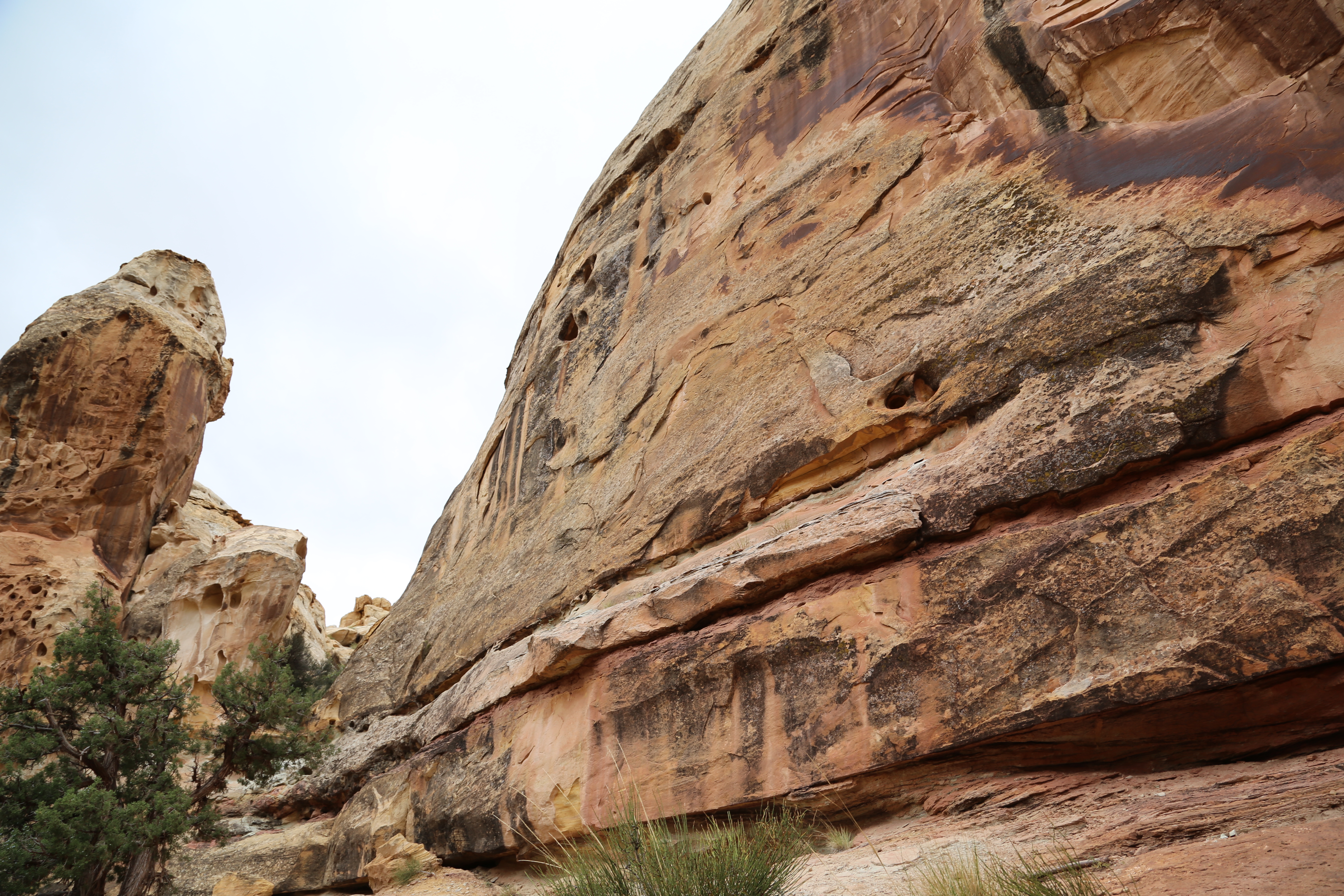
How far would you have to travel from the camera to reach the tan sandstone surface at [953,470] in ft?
14.7

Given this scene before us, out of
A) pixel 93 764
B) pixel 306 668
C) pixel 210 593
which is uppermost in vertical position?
pixel 210 593

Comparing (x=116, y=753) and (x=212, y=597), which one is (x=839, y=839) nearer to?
(x=116, y=753)

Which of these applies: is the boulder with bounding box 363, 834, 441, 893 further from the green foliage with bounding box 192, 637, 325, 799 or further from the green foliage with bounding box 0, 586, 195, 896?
the green foliage with bounding box 192, 637, 325, 799

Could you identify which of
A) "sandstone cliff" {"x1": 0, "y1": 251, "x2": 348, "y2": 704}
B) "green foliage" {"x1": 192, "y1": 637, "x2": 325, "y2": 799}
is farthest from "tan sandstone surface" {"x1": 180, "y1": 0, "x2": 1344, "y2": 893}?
"sandstone cliff" {"x1": 0, "y1": 251, "x2": 348, "y2": 704}

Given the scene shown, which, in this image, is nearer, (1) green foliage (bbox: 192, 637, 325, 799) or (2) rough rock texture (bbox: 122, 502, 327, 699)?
(1) green foliage (bbox: 192, 637, 325, 799)

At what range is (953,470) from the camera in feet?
19.4

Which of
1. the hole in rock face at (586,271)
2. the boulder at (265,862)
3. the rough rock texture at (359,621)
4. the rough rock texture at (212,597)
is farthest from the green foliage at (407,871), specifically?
the rough rock texture at (359,621)

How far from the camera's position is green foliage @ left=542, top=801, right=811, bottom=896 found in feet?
14.0

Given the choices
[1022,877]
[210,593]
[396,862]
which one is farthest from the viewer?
[210,593]

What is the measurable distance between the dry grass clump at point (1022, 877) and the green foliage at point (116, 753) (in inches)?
426

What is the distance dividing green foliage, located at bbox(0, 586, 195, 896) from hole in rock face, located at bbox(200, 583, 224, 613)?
181 inches

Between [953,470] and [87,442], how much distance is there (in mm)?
19292

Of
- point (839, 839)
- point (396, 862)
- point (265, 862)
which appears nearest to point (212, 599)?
point (265, 862)

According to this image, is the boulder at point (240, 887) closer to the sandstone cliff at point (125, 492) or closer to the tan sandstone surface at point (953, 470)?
the tan sandstone surface at point (953, 470)
